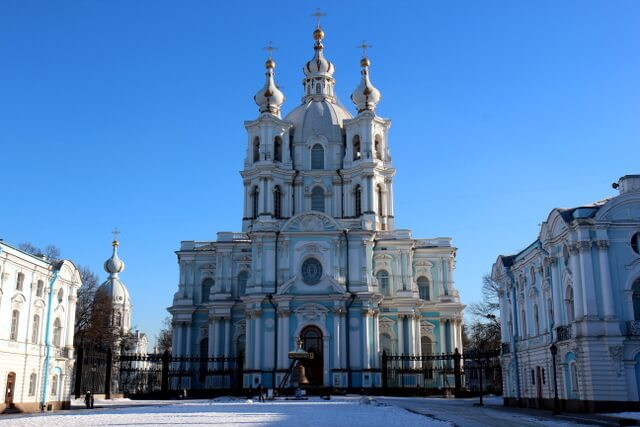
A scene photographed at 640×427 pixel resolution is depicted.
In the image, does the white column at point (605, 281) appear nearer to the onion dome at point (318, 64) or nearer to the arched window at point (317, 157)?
the arched window at point (317, 157)

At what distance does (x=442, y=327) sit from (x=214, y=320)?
1760 cm

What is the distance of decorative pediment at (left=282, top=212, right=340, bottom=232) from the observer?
171 feet

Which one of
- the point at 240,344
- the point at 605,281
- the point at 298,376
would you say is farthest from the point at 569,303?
the point at 240,344

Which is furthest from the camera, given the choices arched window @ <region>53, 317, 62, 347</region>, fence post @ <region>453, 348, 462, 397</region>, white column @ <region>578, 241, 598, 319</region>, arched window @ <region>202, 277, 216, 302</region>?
arched window @ <region>202, 277, 216, 302</region>

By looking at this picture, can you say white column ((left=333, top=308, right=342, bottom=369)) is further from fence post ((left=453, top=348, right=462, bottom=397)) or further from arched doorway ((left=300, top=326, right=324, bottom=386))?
fence post ((left=453, top=348, right=462, bottom=397))

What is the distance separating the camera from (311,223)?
5222cm

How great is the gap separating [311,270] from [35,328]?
21.2 metres

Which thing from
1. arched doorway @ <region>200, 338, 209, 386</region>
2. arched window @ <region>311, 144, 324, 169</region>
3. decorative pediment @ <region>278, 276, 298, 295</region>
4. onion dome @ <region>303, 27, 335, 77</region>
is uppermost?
onion dome @ <region>303, 27, 335, 77</region>

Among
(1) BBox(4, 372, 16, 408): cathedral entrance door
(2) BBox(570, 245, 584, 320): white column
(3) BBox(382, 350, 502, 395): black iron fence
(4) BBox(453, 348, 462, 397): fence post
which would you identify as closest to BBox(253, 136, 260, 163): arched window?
(3) BBox(382, 350, 502, 395): black iron fence

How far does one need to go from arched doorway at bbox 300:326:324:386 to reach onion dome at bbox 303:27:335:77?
2656 cm

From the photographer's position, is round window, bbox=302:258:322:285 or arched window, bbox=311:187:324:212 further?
arched window, bbox=311:187:324:212

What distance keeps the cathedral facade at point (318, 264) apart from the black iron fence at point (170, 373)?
893 millimetres

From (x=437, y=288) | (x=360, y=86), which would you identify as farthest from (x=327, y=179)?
(x=437, y=288)

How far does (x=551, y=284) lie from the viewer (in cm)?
3198
